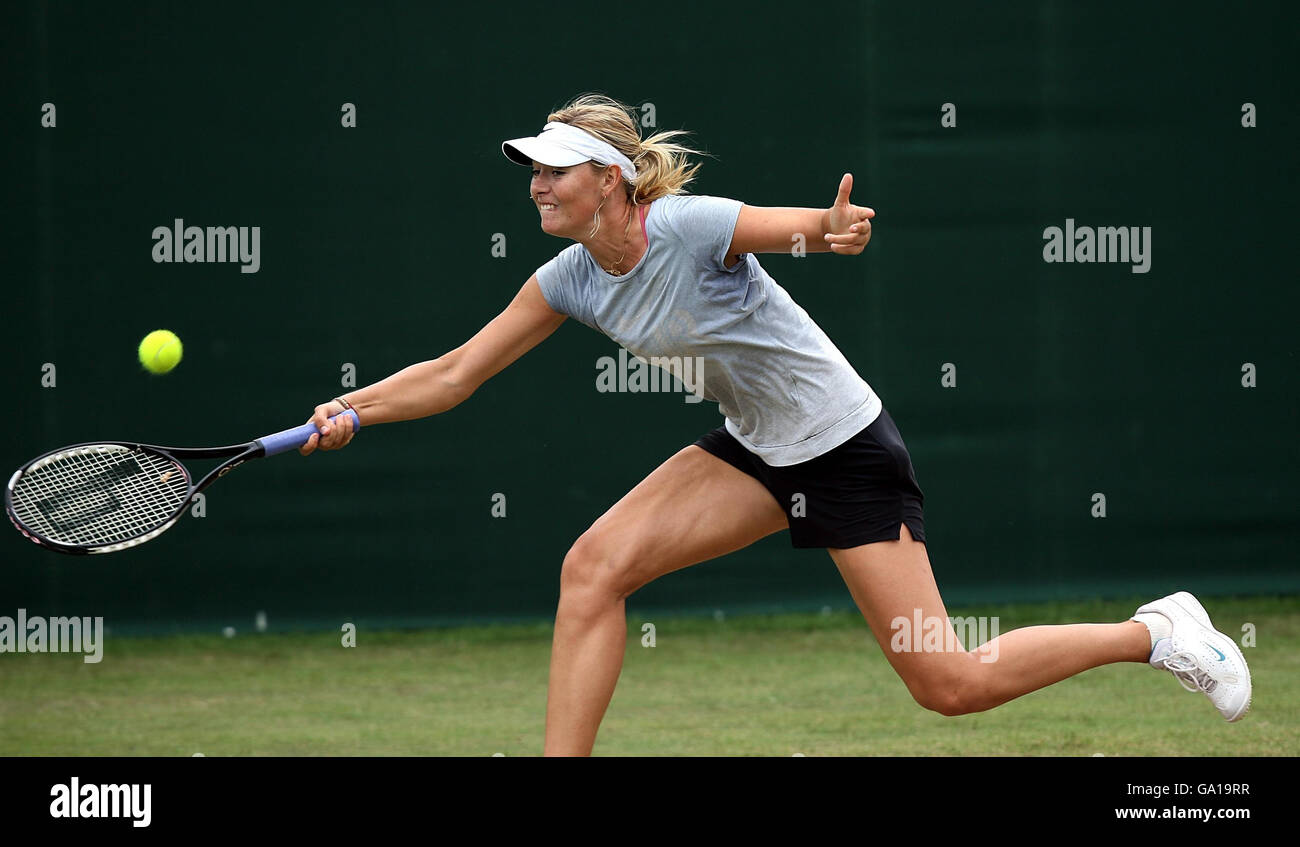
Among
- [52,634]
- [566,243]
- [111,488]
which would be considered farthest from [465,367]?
[52,634]

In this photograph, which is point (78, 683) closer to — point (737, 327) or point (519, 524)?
point (519, 524)

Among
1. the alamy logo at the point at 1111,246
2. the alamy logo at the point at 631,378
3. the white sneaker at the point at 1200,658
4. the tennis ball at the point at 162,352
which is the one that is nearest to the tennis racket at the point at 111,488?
the tennis ball at the point at 162,352

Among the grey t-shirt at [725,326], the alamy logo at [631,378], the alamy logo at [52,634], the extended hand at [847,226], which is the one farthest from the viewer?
the alamy logo at [631,378]

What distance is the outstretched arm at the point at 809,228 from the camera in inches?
111

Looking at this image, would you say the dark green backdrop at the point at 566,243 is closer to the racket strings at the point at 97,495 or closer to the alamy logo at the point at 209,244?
the alamy logo at the point at 209,244

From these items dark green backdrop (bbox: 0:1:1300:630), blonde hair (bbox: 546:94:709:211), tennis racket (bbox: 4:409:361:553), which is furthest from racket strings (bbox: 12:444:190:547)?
dark green backdrop (bbox: 0:1:1300:630)

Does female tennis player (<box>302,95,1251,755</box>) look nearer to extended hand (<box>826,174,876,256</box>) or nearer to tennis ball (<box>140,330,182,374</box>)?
extended hand (<box>826,174,876,256</box>)

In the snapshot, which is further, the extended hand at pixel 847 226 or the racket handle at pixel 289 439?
the racket handle at pixel 289 439

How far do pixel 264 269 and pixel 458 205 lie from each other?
773mm

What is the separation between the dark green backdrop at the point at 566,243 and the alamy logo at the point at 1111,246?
Answer: 1.8 inches

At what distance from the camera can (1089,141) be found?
20.1 feet

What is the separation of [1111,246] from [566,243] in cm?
211

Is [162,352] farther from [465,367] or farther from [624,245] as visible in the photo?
[624,245]

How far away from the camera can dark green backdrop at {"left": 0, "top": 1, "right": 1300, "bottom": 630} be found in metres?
5.93
